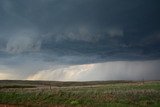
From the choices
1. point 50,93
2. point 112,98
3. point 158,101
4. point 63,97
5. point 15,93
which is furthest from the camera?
point 15,93

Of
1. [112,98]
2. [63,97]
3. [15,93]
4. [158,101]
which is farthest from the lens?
[15,93]

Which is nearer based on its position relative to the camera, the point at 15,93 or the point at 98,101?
the point at 98,101

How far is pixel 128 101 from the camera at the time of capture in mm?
50094

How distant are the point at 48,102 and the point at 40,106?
9.95 feet

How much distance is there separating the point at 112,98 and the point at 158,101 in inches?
339

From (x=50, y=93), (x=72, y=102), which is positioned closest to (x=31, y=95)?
(x=50, y=93)

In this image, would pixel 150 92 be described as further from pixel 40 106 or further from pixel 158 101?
pixel 40 106

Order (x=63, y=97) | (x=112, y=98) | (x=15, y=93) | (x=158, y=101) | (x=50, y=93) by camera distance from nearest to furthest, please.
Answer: (x=158, y=101) → (x=112, y=98) → (x=63, y=97) → (x=50, y=93) → (x=15, y=93)

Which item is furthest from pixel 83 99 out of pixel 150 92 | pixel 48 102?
pixel 150 92

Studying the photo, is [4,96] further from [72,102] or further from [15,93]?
[72,102]

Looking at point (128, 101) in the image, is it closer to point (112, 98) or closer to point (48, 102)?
point (112, 98)

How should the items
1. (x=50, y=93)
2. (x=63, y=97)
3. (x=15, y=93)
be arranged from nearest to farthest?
(x=63, y=97) < (x=50, y=93) < (x=15, y=93)

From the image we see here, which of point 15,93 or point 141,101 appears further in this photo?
point 15,93

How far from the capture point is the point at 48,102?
54.3 meters
